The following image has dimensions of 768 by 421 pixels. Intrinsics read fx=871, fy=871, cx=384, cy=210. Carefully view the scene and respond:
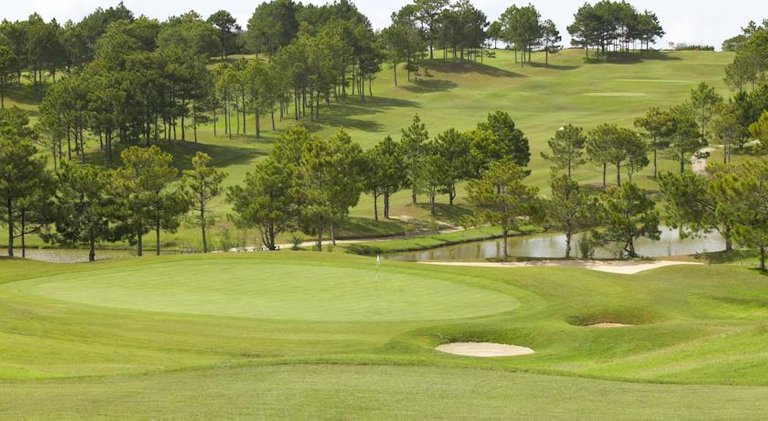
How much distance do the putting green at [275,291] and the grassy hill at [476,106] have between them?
38.5 m

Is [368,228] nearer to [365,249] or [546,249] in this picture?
[365,249]

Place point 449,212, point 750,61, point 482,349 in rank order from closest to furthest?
point 482,349
point 449,212
point 750,61

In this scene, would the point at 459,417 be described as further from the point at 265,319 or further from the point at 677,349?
the point at 265,319

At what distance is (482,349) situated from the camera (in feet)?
118

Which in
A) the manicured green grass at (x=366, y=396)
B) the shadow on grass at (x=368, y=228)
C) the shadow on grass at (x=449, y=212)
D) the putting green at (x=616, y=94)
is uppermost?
the putting green at (x=616, y=94)

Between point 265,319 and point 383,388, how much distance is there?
1581 centimetres

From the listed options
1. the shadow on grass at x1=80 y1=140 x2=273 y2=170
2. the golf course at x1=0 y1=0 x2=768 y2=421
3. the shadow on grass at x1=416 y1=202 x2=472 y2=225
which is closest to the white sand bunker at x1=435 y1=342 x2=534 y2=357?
the golf course at x1=0 y1=0 x2=768 y2=421

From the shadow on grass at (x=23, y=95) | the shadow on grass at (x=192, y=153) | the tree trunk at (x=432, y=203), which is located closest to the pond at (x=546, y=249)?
the tree trunk at (x=432, y=203)

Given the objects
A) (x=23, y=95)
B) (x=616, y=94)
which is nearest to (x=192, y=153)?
(x=23, y=95)

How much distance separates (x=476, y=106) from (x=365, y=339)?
132 metres

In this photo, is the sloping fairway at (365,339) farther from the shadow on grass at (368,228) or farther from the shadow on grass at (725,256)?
the shadow on grass at (368,228)

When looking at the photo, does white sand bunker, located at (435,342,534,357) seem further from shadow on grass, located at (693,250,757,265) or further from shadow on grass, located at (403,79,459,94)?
shadow on grass, located at (403,79,459,94)

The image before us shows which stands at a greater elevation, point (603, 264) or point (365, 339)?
point (365, 339)

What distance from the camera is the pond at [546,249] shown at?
264 ft
